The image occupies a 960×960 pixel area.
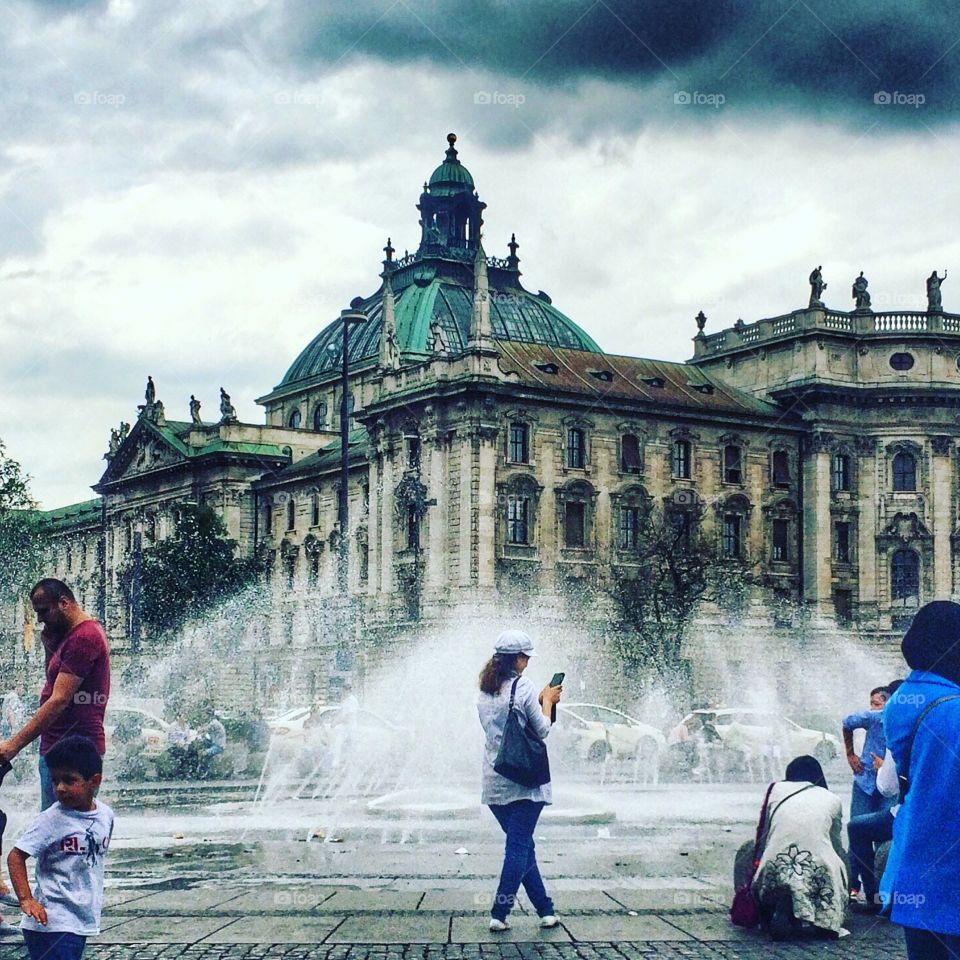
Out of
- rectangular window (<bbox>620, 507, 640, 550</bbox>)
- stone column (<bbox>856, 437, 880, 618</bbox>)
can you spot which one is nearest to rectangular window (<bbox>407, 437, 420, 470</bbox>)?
rectangular window (<bbox>620, 507, 640, 550</bbox>)

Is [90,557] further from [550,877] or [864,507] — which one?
[550,877]

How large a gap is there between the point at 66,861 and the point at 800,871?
17.9ft

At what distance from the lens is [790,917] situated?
11.7 meters

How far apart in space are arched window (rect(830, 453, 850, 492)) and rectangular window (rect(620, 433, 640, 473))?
10.5 m

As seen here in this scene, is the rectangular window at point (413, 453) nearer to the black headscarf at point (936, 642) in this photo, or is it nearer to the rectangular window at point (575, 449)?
the rectangular window at point (575, 449)

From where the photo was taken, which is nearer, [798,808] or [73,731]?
[73,731]

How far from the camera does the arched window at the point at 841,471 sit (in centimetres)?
8094

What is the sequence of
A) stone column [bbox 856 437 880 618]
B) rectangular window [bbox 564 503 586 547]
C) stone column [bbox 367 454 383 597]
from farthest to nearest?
stone column [bbox 856 437 880 618], stone column [bbox 367 454 383 597], rectangular window [bbox 564 503 586 547]

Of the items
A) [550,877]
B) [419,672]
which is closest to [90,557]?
[419,672]

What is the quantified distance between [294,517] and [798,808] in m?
80.7

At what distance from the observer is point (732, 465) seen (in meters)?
79.1

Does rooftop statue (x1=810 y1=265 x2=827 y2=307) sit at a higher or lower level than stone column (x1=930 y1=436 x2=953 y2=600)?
higher

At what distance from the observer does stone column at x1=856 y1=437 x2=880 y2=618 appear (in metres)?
80.0

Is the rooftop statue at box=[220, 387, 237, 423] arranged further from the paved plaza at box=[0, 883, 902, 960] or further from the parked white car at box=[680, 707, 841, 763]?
the paved plaza at box=[0, 883, 902, 960]
